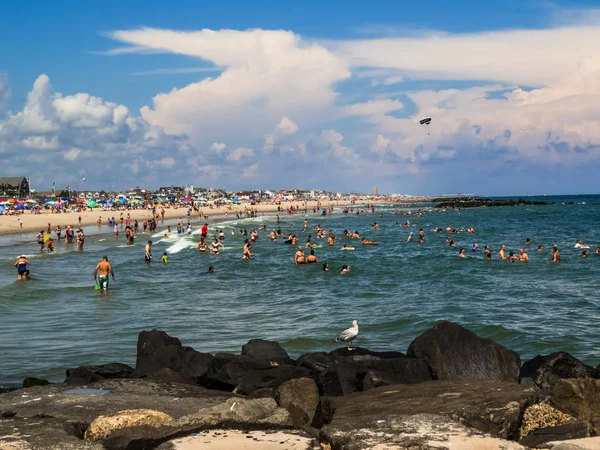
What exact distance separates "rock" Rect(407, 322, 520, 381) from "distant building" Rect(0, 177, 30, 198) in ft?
454

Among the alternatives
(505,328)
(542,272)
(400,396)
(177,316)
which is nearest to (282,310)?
(177,316)

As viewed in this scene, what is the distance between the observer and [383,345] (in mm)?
14859

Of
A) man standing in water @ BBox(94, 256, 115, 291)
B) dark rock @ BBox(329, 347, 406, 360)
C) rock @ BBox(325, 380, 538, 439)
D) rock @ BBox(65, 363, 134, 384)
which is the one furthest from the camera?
man standing in water @ BBox(94, 256, 115, 291)

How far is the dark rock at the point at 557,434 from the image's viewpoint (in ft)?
20.0

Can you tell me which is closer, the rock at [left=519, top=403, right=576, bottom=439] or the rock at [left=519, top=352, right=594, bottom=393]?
the rock at [left=519, top=403, right=576, bottom=439]

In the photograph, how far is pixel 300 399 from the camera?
7.24 m

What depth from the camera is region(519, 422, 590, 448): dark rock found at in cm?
609

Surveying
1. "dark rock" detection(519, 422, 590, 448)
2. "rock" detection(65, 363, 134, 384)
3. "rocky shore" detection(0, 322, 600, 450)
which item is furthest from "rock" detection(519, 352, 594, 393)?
"rock" detection(65, 363, 134, 384)

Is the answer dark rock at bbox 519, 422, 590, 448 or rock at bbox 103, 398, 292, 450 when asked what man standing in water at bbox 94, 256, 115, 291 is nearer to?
rock at bbox 103, 398, 292, 450

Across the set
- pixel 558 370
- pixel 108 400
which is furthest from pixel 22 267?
pixel 558 370

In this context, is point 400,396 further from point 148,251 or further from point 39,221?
point 39,221

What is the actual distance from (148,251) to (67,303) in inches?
549

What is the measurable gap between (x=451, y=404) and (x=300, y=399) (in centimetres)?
168

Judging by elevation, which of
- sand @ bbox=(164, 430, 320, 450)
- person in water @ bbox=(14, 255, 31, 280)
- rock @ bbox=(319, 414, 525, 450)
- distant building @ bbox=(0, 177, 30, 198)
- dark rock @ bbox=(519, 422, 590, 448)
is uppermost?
distant building @ bbox=(0, 177, 30, 198)
